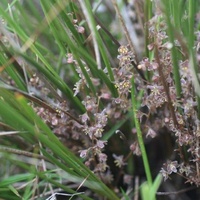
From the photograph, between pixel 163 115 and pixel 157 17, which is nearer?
pixel 157 17

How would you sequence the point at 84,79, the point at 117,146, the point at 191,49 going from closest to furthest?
1. the point at 191,49
2. the point at 84,79
3. the point at 117,146

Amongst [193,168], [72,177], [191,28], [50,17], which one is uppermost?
[50,17]

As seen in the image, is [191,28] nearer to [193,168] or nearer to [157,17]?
[157,17]

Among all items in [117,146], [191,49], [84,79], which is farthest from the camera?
[117,146]

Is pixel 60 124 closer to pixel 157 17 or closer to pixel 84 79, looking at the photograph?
pixel 84 79

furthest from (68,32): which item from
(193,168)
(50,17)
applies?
(193,168)

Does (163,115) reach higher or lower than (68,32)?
lower
